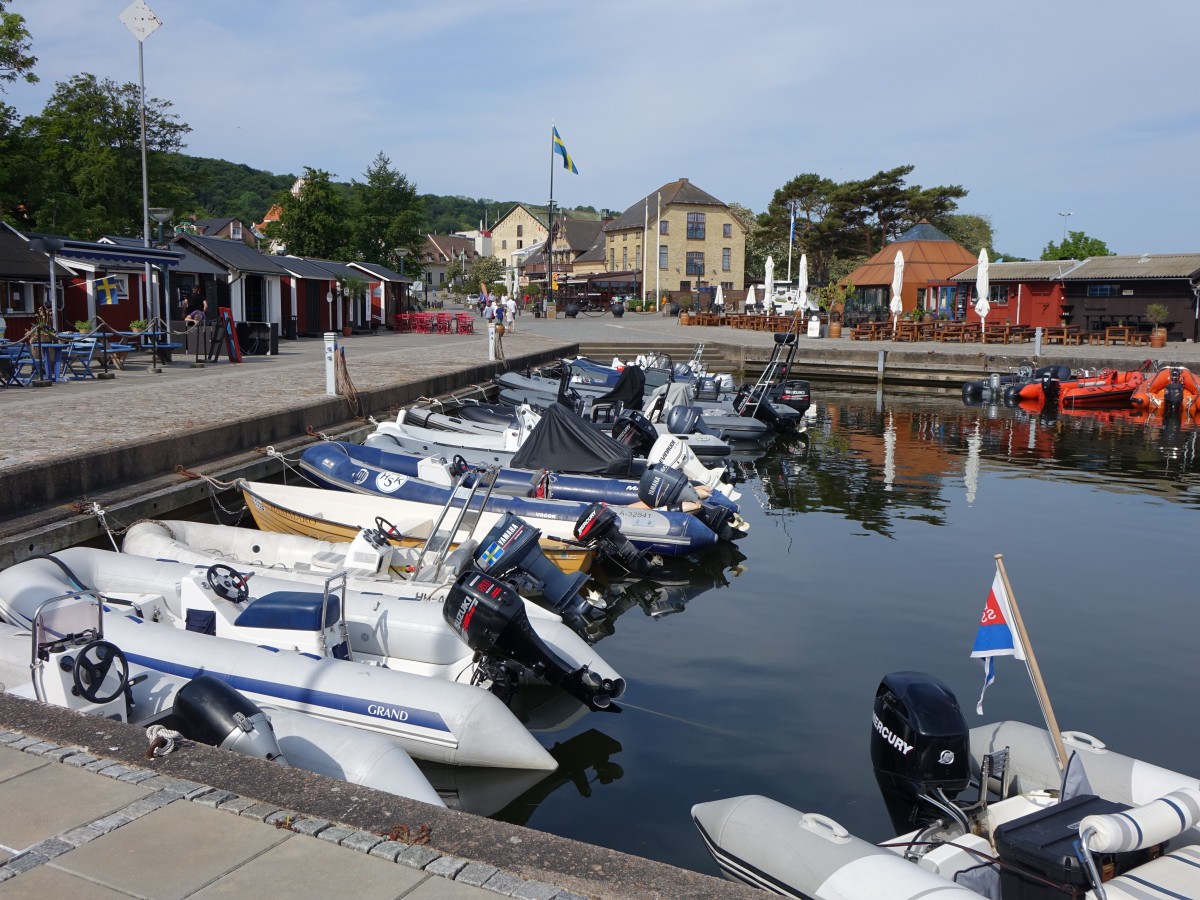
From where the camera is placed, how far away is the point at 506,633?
6.91 metres

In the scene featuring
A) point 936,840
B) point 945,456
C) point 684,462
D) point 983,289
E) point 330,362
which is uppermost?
point 983,289

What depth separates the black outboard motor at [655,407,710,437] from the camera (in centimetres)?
1828

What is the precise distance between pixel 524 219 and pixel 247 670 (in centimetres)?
11388

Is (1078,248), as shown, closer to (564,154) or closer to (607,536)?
(564,154)

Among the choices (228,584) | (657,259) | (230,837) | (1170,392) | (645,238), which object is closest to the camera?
(230,837)

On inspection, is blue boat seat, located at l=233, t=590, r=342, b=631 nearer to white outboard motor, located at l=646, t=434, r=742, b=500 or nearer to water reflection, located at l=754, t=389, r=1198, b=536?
white outboard motor, located at l=646, t=434, r=742, b=500

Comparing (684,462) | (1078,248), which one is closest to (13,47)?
(684,462)

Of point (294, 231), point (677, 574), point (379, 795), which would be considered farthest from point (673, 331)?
point (379, 795)

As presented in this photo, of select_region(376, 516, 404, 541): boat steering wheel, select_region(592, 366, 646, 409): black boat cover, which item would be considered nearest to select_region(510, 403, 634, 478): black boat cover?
select_region(376, 516, 404, 541): boat steering wheel

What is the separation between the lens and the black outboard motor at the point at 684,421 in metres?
18.3

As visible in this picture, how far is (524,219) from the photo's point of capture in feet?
382

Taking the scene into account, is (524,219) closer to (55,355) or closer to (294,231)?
(294,231)

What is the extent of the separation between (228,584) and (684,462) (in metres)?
7.12

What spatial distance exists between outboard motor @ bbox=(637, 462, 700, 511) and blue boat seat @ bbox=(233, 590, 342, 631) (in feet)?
17.0
